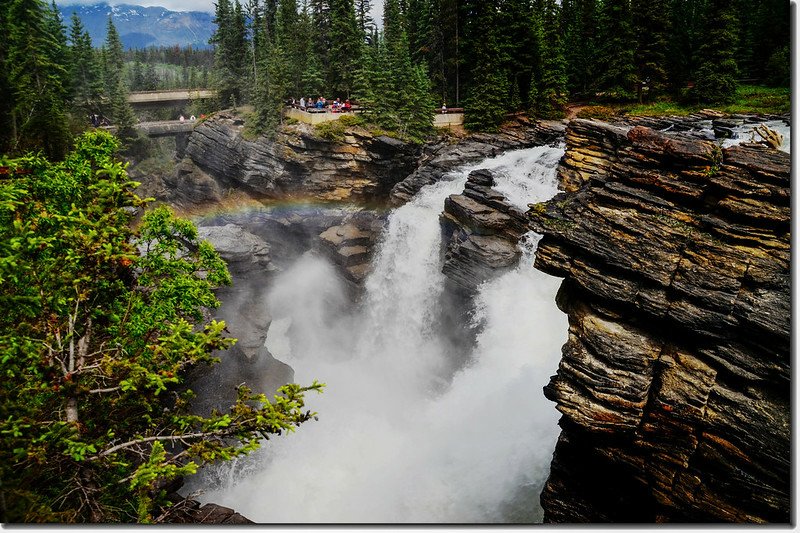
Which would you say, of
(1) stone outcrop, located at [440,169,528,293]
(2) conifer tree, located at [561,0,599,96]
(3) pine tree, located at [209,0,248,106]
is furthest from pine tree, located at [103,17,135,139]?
(2) conifer tree, located at [561,0,599,96]

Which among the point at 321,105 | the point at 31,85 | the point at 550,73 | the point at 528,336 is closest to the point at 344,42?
the point at 321,105

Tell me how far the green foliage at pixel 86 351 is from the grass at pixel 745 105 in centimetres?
936

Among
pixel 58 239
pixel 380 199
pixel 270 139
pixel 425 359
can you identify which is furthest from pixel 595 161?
pixel 270 139

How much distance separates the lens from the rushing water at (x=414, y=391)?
1082 centimetres

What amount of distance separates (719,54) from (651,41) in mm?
8861

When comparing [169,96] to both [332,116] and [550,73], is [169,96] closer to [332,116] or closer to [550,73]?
[332,116]

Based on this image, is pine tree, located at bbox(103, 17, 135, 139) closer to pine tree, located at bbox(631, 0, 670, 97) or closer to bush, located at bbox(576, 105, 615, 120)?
bush, located at bbox(576, 105, 615, 120)

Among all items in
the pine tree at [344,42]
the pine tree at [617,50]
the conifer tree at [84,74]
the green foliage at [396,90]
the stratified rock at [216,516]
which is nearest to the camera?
the stratified rock at [216,516]

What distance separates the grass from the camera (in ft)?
28.6

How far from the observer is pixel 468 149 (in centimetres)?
2655

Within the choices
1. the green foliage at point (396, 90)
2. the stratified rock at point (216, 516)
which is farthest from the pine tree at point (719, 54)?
the stratified rock at point (216, 516)

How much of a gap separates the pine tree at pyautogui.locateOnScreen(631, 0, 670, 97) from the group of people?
18164mm

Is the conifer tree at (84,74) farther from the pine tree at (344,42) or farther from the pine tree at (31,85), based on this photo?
the pine tree at (344,42)

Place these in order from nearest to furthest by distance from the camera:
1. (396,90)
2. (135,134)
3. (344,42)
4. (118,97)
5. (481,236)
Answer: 1. (481,236)
2. (396,90)
3. (118,97)
4. (135,134)
5. (344,42)
